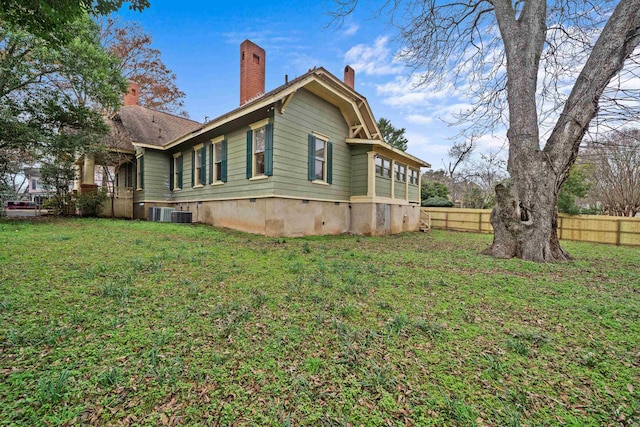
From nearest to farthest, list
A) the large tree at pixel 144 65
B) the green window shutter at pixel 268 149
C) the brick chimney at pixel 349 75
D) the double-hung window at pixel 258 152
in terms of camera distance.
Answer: the green window shutter at pixel 268 149 < the double-hung window at pixel 258 152 < the brick chimney at pixel 349 75 < the large tree at pixel 144 65

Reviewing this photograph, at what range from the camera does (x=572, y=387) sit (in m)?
1.90

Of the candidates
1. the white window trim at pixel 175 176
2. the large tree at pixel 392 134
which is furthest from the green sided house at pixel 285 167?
the large tree at pixel 392 134

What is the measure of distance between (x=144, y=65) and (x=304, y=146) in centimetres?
1773

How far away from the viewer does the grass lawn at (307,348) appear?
1.64 metres

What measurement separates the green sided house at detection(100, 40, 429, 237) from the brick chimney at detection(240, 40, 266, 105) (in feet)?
0.14

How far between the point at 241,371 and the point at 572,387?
7.85 feet

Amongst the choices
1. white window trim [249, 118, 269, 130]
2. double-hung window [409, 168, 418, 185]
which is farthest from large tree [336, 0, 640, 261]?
double-hung window [409, 168, 418, 185]

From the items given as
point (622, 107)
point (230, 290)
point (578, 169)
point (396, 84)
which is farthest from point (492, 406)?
point (578, 169)

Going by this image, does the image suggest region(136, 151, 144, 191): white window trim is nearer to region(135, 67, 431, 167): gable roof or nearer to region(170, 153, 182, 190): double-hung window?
region(135, 67, 431, 167): gable roof

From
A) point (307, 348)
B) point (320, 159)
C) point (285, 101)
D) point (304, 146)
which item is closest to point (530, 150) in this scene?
point (320, 159)

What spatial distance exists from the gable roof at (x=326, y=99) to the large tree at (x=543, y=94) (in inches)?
82.6

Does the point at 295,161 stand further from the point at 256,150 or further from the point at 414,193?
the point at 414,193

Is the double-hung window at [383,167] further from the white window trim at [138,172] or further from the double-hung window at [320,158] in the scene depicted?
the white window trim at [138,172]

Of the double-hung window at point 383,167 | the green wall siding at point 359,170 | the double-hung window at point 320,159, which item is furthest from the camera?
the double-hung window at point 383,167
